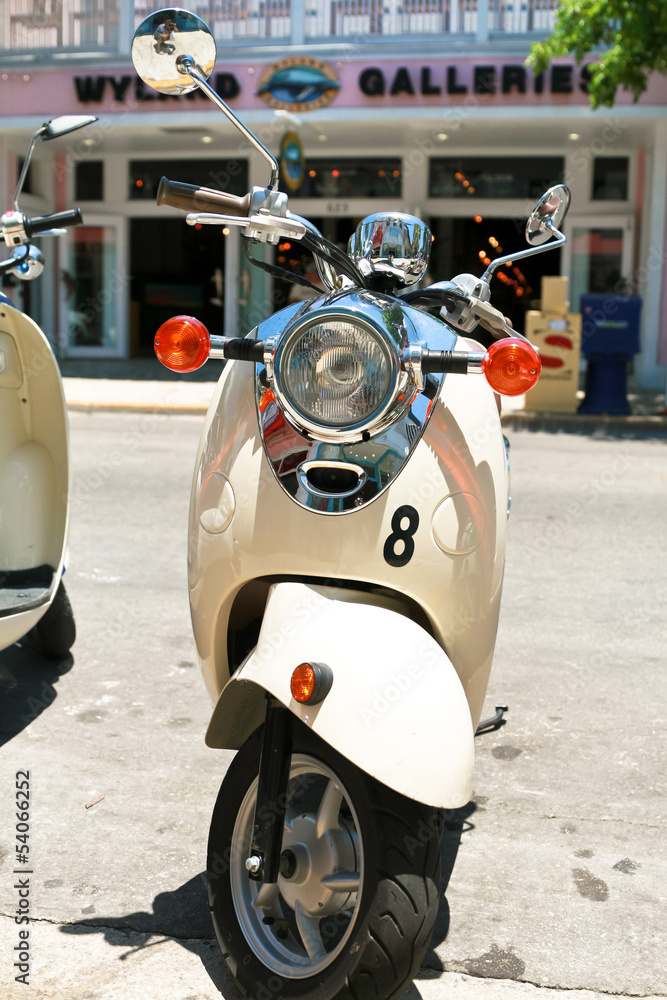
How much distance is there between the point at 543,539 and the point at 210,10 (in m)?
13.9

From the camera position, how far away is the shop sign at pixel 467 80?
1523 centimetres

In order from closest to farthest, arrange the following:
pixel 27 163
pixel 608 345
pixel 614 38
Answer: pixel 27 163 < pixel 614 38 < pixel 608 345

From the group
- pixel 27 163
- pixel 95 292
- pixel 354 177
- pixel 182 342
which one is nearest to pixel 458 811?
pixel 182 342

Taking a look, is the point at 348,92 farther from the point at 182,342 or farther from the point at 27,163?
the point at 182,342

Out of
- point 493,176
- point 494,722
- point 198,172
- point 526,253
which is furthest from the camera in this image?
point 198,172

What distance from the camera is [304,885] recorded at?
2209mm

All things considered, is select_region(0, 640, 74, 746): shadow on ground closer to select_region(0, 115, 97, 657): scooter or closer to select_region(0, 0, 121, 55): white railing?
select_region(0, 115, 97, 657): scooter

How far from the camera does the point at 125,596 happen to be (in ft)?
17.0

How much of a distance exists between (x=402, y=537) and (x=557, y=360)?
1108 centimetres

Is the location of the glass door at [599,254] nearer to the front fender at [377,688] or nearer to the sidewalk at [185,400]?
the sidewalk at [185,400]

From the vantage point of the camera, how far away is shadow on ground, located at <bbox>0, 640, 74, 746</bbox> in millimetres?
3711

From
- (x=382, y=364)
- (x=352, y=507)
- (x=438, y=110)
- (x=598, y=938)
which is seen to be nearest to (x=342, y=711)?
(x=352, y=507)

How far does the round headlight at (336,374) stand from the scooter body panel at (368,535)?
175 mm

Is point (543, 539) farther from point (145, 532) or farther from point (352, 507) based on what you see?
point (352, 507)
